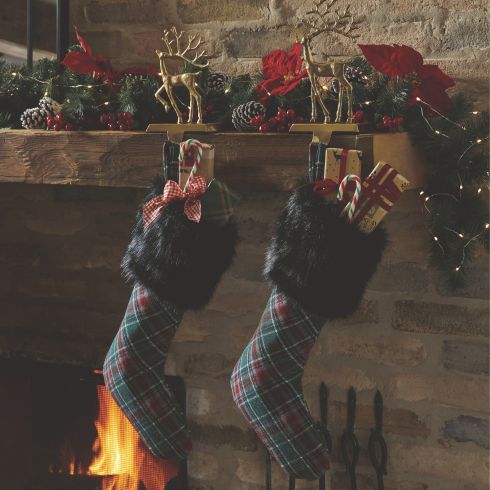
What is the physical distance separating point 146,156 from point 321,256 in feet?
1.62

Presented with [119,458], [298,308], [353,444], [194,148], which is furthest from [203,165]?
[119,458]

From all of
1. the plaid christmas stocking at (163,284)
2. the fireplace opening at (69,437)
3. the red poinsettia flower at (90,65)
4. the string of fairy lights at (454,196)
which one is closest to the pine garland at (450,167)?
the string of fairy lights at (454,196)

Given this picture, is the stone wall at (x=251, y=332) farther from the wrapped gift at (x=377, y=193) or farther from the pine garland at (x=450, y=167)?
the wrapped gift at (x=377, y=193)

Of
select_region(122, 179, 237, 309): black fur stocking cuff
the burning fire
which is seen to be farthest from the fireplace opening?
select_region(122, 179, 237, 309): black fur stocking cuff

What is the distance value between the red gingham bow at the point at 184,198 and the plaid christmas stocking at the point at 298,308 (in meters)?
0.18

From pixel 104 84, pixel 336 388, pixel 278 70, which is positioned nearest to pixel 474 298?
pixel 336 388

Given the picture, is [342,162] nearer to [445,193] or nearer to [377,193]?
[377,193]

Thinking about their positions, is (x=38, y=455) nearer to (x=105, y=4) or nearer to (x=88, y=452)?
(x=88, y=452)

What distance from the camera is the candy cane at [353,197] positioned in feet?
5.08

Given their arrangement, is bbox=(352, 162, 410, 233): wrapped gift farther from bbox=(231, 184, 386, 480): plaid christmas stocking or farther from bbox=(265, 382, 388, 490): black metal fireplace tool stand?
bbox=(265, 382, 388, 490): black metal fireplace tool stand

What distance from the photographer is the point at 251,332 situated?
2152mm

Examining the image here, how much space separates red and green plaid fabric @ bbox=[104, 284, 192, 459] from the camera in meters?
1.79

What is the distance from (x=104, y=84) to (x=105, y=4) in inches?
17.0

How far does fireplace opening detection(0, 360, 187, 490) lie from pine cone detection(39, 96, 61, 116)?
0.77 m
